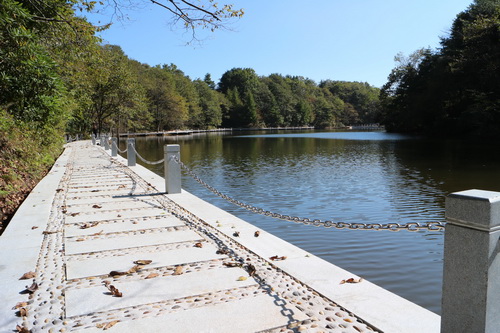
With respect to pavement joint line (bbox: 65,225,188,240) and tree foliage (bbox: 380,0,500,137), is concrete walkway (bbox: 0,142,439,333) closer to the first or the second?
pavement joint line (bbox: 65,225,188,240)

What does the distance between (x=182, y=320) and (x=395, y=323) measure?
1.65 m

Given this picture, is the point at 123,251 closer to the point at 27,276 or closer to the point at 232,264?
the point at 27,276

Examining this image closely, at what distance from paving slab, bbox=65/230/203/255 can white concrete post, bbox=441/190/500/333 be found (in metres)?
3.70

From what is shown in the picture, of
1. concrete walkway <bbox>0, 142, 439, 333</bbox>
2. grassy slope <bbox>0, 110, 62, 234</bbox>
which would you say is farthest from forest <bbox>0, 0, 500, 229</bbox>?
concrete walkway <bbox>0, 142, 439, 333</bbox>

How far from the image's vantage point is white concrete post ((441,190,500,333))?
7.44 ft

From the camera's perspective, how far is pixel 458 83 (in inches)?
1654

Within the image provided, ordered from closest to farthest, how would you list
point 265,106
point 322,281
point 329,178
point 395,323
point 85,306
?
point 395,323, point 85,306, point 322,281, point 329,178, point 265,106

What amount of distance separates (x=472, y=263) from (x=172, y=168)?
756 centimetres

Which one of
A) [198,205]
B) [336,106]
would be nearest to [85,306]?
[198,205]

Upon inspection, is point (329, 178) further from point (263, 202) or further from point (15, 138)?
point (15, 138)

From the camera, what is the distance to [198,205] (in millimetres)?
7992

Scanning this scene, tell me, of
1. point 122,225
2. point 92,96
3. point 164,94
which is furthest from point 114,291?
point 164,94

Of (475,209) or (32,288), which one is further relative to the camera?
(32,288)

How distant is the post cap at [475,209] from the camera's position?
2.23 metres
